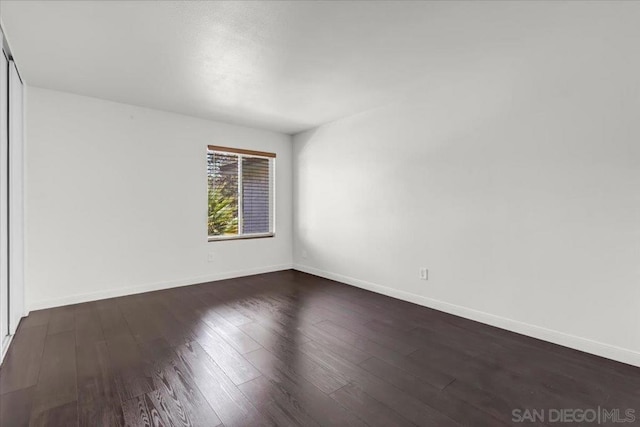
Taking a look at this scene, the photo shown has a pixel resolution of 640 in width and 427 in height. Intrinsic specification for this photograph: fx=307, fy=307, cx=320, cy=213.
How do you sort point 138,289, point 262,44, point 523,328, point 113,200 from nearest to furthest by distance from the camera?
point 262,44, point 523,328, point 113,200, point 138,289

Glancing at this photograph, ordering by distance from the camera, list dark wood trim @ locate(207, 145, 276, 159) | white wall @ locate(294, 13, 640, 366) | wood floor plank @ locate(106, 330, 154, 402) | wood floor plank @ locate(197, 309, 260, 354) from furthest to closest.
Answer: dark wood trim @ locate(207, 145, 276, 159) < wood floor plank @ locate(197, 309, 260, 354) < white wall @ locate(294, 13, 640, 366) < wood floor plank @ locate(106, 330, 154, 402)

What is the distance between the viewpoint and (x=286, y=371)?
82.8 inches

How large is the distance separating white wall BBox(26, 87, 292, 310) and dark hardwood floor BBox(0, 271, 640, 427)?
21.2 inches

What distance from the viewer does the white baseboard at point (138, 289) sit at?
3.35 metres

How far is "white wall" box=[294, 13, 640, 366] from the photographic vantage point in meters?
2.26

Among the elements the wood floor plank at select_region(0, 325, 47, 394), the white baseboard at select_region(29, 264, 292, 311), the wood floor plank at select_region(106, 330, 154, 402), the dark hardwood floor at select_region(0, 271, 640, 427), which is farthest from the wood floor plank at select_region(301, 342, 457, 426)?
the white baseboard at select_region(29, 264, 292, 311)

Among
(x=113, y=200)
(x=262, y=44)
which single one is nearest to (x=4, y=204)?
(x=113, y=200)

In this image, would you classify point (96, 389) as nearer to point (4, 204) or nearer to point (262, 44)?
point (4, 204)

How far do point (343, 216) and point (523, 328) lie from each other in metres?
2.49

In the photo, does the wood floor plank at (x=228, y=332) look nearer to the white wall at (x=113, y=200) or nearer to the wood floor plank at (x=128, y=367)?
the wood floor plank at (x=128, y=367)

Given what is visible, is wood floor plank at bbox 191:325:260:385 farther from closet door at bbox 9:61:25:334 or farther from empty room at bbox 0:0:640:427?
closet door at bbox 9:61:25:334

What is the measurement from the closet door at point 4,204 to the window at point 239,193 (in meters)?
2.23

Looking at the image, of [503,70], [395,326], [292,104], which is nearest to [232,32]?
A: [292,104]

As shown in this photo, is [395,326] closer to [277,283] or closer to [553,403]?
[553,403]
